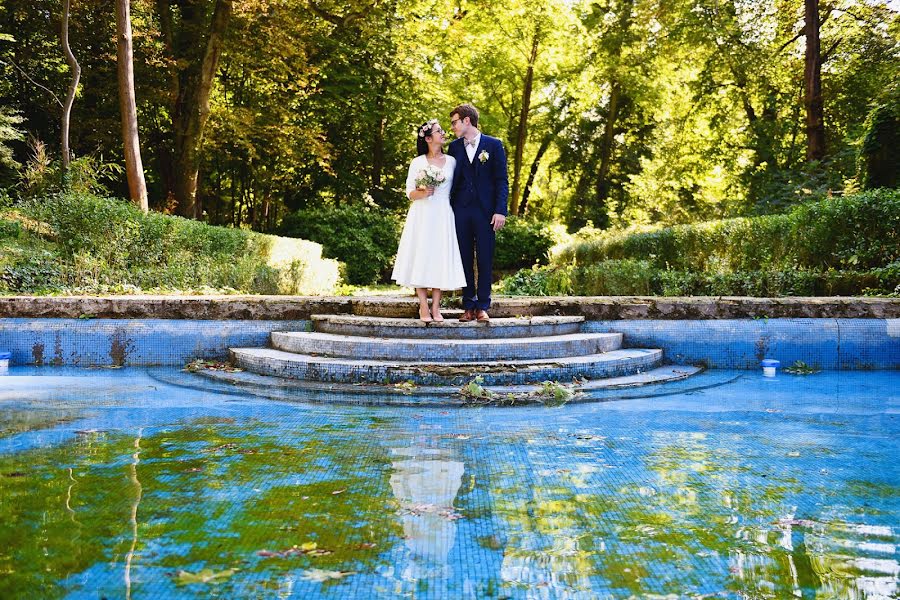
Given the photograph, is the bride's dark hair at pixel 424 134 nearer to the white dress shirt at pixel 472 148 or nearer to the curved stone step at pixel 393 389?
the white dress shirt at pixel 472 148

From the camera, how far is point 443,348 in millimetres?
7285

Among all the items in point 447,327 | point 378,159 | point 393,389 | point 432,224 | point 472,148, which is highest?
point 378,159

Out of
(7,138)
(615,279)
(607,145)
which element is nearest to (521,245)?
(607,145)

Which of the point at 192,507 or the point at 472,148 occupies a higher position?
the point at 472,148

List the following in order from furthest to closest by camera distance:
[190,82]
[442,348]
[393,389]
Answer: [190,82] → [442,348] → [393,389]

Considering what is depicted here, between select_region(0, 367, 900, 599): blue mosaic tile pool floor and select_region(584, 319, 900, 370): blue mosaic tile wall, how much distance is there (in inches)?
95.6

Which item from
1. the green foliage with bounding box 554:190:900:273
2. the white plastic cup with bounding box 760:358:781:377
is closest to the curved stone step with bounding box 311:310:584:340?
the white plastic cup with bounding box 760:358:781:377

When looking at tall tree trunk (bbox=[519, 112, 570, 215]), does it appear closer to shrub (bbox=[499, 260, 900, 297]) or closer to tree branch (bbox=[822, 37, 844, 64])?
tree branch (bbox=[822, 37, 844, 64])

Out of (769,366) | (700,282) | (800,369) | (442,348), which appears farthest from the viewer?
(700,282)

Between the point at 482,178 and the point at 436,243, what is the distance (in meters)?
0.76

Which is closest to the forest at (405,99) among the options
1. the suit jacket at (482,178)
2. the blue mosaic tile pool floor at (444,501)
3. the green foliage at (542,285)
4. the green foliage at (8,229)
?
the green foliage at (8,229)

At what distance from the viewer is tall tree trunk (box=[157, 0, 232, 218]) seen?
20.4 meters

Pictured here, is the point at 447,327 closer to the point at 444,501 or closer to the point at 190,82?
the point at 444,501

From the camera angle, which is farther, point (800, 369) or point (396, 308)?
point (396, 308)
